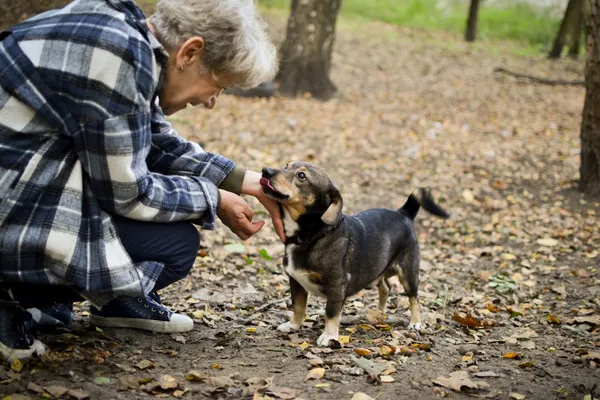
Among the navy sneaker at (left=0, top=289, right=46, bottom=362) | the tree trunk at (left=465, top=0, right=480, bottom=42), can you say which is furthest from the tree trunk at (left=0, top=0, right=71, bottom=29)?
the tree trunk at (left=465, top=0, right=480, bottom=42)

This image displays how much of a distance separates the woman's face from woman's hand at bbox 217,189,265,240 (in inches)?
20.8

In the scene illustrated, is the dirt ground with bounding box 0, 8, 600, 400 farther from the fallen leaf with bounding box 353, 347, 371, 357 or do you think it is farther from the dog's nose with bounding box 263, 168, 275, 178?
the dog's nose with bounding box 263, 168, 275, 178

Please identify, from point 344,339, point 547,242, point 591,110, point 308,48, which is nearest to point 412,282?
point 344,339

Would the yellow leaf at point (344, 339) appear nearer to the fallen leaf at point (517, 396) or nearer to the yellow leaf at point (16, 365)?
the fallen leaf at point (517, 396)

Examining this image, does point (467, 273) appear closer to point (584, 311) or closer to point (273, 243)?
point (584, 311)

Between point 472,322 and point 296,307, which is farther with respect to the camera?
point 472,322

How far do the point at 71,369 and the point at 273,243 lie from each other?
342cm

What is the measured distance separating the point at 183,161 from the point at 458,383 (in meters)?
1.96

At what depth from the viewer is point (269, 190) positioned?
3.84 m

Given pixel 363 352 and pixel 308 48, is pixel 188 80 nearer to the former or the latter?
pixel 363 352

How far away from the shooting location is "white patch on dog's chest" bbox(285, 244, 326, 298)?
13.1 ft

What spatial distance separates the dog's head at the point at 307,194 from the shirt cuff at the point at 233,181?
19cm

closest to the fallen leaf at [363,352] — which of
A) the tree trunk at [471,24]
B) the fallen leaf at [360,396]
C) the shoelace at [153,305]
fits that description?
the fallen leaf at [360,396]

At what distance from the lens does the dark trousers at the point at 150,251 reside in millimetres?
3160
